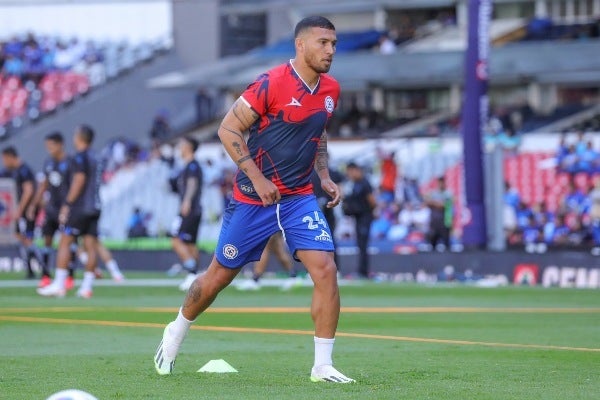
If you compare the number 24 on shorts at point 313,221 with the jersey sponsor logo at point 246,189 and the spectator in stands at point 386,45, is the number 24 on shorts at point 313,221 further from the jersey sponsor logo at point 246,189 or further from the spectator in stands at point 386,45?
the spectator in stands at point 386,45

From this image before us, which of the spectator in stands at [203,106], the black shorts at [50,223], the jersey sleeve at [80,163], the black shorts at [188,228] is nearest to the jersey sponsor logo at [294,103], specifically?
the jersey sleeve at [80,163]

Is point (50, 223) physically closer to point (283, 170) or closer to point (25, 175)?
point (25, 175)

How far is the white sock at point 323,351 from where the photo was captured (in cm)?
895

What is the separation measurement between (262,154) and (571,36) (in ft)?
119

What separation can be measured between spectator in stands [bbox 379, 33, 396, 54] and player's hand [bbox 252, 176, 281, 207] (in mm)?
37926

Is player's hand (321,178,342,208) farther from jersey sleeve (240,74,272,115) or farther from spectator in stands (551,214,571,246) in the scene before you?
spectator in stands (551,214,571,246)

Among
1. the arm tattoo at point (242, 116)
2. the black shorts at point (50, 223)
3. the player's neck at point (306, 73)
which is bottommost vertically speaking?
the black shorts at point (50, 223)

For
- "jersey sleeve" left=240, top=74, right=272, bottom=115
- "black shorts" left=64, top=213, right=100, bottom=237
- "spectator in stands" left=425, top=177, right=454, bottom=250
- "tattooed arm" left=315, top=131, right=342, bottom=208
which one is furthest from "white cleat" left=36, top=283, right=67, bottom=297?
"spectator in stands" left=425, top=177, right=454, bottom=250

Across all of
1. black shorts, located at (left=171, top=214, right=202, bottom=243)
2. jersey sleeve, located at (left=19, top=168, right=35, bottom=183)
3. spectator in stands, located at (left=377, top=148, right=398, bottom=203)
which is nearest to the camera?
black shorts, located at (left=171, top=214, right=202, bottom=243)

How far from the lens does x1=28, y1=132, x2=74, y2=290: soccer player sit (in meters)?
19.9

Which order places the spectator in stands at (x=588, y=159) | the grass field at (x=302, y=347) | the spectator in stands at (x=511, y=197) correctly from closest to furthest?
the grass field at (x=302, y=347) → the spectator in stands at (x=511, y=197) → the spectator in stands at (x=588, y=159)

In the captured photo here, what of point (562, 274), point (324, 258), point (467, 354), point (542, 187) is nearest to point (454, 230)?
point (542, 187)

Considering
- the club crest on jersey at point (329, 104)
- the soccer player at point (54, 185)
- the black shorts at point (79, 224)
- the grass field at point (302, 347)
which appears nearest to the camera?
the grass field at point (302, 347)

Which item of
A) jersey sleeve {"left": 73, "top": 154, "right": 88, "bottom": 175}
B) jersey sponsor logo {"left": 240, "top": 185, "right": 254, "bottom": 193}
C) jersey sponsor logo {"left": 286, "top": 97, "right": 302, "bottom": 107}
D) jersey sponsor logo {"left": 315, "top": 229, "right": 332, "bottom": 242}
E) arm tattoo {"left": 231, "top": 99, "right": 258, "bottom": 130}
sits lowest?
jersey sleeve {"left": 73, "top": 154, "right": 88, "bottom": 175}
